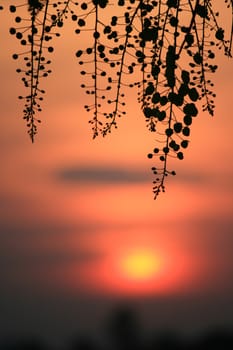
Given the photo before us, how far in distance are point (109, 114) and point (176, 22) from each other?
735 millimetres

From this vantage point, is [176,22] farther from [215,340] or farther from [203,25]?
[215,340]

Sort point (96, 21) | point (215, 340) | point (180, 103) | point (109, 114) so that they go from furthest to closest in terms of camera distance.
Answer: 1. point (215, 340)
2. point (109, 114)
3. point (96, 21)
4. point (180, 103)

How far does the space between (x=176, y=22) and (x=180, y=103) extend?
41cm

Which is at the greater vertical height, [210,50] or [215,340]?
[210,50]

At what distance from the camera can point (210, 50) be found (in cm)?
489

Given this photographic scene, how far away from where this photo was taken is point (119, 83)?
4918 millimetres

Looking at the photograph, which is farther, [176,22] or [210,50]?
[210,50]

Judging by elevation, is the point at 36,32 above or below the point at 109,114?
above

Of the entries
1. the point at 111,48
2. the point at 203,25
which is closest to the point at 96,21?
the point at 111,48

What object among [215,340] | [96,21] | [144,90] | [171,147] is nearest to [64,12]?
[96,21]

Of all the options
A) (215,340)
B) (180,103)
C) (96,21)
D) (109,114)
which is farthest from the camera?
(215,340)

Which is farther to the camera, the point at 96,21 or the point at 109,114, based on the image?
the point at 109,114

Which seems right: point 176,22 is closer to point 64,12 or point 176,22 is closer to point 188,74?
point 188,74

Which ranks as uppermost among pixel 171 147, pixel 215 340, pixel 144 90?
pixel 144 90
